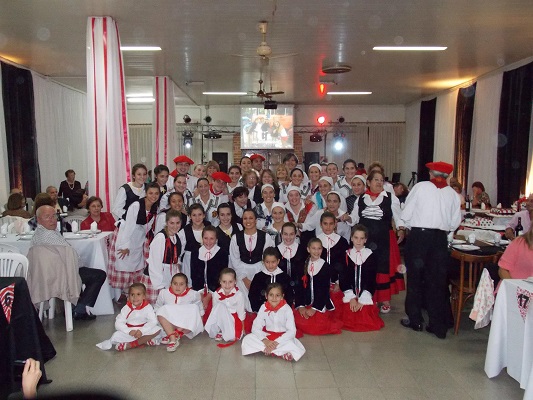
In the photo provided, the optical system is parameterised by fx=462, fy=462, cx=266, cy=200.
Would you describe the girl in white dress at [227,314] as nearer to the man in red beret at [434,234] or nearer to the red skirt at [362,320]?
the red skirt at [362,320]

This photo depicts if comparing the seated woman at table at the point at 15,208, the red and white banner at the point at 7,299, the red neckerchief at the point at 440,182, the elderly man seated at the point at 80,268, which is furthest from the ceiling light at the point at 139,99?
the red and white banner at the point at 7,299

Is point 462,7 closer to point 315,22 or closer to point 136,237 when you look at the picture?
point 315,22

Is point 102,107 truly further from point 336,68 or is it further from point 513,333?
point 513,333

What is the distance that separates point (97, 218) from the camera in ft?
18.5

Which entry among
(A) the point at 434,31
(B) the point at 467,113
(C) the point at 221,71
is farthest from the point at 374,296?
(B) the point at 467,113

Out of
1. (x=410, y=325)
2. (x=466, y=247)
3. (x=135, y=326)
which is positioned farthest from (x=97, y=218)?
(x=466, y=247)

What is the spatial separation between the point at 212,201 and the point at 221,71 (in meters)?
5.33

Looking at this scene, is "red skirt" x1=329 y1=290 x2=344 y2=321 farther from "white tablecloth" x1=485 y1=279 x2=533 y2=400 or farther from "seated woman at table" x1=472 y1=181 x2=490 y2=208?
"seated woman at table" x1=472 y1=181 x2=490 y2=208

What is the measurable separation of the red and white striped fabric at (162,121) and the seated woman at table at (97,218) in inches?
202

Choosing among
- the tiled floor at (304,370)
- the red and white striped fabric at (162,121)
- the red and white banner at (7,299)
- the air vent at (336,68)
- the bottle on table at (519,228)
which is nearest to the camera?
the red and white banner at (7,299)

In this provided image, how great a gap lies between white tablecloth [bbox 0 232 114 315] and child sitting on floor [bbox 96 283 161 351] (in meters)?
0.89

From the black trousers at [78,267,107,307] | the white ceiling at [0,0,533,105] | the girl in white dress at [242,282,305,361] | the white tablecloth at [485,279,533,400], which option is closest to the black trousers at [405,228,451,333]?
the white tablecloth at [485,279,533,400]

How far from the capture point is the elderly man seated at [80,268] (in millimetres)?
Result: 4234

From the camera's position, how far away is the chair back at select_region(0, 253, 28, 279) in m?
3.74
